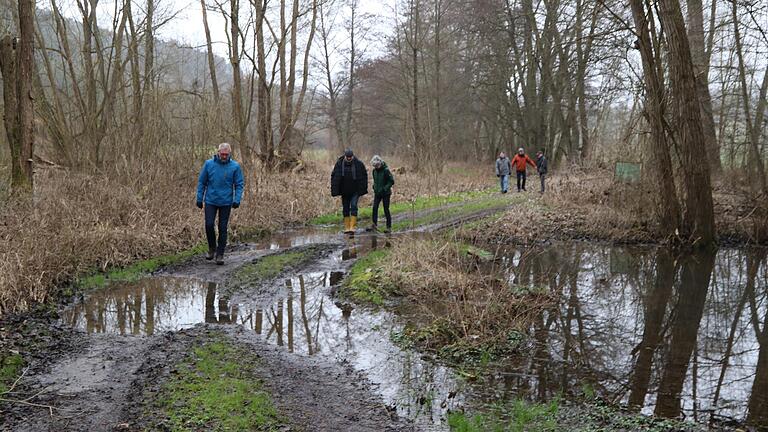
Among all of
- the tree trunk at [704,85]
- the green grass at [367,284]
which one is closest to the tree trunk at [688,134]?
the tree trunk at [704,85]

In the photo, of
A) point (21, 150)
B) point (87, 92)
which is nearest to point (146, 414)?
point (21, 150)

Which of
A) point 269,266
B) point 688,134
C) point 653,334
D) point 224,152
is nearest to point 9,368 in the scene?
point 269,266

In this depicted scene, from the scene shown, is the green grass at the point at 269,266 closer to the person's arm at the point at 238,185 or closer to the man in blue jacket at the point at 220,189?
the man in blue jacket at the point at 220,189

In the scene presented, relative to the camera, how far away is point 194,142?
14.2 m

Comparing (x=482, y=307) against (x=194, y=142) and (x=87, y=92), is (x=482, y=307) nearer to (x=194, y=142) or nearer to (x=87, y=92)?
(x=194, y=142)

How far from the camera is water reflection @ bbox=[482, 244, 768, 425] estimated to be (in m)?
5.57

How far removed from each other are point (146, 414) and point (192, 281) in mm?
4798

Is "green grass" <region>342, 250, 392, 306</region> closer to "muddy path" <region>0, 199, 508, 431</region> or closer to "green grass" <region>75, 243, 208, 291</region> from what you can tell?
"muddy path" <region>0, 199, 508, 431</region>

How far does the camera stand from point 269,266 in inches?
399

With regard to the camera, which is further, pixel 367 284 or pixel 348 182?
pixel 348 182

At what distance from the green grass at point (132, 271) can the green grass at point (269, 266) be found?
1428mm

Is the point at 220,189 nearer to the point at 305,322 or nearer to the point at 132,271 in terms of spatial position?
the point at 132,271

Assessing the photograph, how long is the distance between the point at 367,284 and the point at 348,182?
4.79 m

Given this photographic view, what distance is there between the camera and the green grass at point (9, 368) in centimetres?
513
